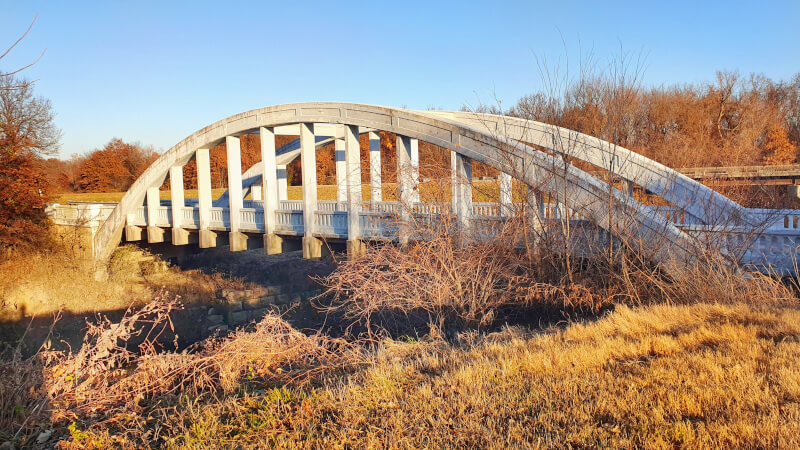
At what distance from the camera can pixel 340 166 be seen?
55.7 feet

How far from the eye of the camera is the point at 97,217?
842 inches

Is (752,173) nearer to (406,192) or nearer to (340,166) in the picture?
(406,192)

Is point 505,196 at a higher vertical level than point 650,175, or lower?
lower

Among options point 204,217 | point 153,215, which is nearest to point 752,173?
point 204,217

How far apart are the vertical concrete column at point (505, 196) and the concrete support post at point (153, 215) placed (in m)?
14.8

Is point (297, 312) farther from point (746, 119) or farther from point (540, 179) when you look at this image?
point (746, 119)

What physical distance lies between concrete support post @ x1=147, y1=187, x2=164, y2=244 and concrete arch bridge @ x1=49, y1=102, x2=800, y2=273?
0.05m

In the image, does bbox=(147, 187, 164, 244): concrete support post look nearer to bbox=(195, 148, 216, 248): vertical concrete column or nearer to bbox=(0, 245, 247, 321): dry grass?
bbox=(0, 245, 247, 321): dry grass

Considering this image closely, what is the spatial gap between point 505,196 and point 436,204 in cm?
128

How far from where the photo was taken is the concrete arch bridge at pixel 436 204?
327 inches

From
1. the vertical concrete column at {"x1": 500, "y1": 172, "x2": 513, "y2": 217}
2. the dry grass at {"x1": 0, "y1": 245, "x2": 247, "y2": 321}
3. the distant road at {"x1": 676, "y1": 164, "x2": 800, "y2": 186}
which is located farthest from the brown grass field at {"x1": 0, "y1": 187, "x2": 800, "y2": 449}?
the dry grass at {"x1": 0, "y1": 245, "x2": 247, "y2": 321}

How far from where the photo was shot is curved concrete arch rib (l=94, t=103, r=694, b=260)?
8398mm

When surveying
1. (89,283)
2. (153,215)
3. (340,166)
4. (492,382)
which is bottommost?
(89,283)

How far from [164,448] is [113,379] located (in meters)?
2.47
